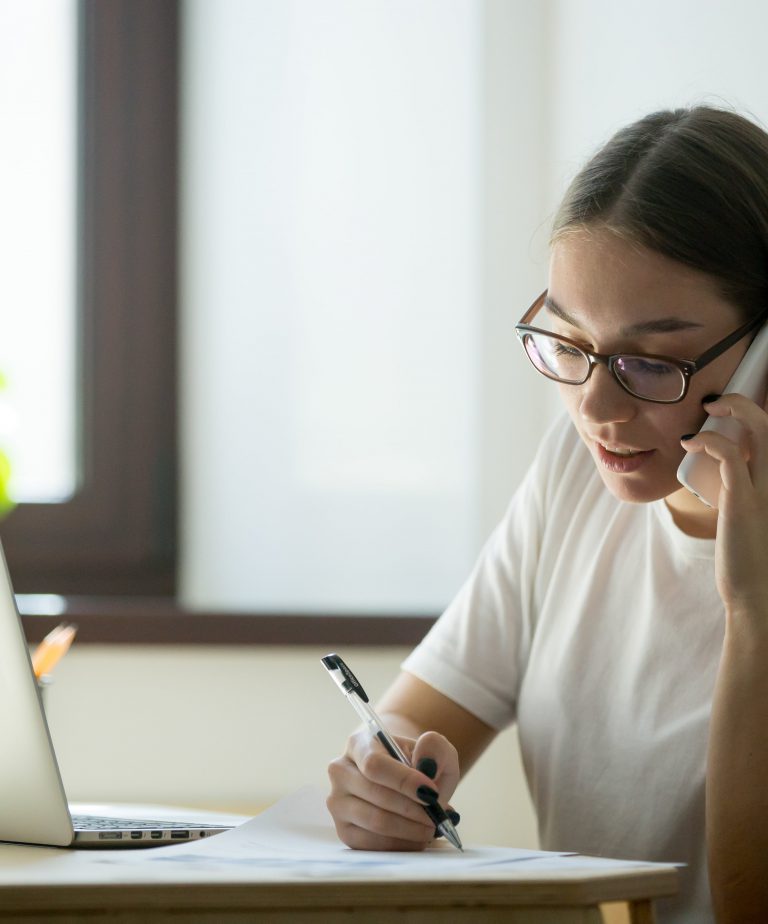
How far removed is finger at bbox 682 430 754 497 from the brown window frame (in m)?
1.23

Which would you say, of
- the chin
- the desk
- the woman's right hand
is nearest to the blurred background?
the chin

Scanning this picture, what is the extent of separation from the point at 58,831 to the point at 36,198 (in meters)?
1.50

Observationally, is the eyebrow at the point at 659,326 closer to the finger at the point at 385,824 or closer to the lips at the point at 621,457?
the lips at the point at 621,457

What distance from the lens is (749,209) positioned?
95 cm

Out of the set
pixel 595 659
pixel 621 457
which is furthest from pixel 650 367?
pixel 595 659

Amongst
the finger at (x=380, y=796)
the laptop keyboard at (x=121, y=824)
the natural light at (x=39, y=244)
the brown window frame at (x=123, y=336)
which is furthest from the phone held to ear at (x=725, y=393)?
the natural light at (x=39, y=244)

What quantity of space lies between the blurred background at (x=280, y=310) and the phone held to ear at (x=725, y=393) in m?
0.87

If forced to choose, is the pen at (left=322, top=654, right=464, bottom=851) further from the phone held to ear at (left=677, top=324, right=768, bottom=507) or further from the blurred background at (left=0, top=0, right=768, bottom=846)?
the blurred background at (left=0, top=0, right=768, bottom=846)

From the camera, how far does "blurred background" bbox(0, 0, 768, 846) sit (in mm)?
1898

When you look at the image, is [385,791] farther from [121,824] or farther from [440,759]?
[121,824]

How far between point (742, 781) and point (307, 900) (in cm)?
48

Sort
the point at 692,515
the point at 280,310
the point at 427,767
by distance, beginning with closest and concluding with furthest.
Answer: the point at 427,767 → the point at 692,515 → the point at 280,310

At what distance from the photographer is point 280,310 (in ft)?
6.39

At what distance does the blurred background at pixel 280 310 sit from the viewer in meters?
1.90
